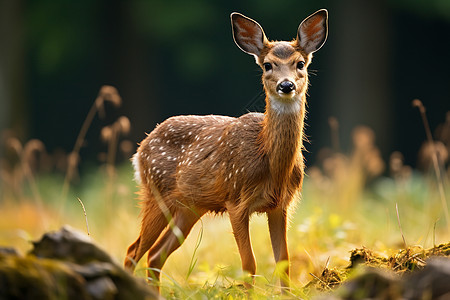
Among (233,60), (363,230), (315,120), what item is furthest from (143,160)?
(315,120)

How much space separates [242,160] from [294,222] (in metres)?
2.75

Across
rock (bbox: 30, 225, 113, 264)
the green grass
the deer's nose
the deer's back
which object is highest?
the deer's nose

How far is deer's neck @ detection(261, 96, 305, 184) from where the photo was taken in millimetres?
4473

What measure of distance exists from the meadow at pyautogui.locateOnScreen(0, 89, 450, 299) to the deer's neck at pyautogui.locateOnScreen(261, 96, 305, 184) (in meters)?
0.52

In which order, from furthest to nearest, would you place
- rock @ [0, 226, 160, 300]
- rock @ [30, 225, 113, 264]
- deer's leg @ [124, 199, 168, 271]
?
deer's leg @ [124, 199, 168, 271] → rock @ [30, 225, 113, 264] → rock @ [0, 226, 160, 300]

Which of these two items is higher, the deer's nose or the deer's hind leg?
the deer's nose

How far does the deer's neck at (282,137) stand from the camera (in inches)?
176

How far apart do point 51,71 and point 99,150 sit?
3035 millimetres

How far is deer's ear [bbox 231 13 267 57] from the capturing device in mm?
4781

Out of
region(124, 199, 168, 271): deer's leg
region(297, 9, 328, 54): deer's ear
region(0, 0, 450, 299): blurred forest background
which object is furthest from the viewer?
region(0, 0, 450, 299): blurred forest background

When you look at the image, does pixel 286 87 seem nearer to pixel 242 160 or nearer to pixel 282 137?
pixel 282 137

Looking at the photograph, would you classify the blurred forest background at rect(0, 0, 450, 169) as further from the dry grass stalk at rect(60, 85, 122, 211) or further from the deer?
the deer

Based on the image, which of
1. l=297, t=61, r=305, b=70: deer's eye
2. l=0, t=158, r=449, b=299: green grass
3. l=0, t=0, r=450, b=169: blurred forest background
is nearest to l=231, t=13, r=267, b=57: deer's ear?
l=297, t=61, r=305, b=70: deer's eye

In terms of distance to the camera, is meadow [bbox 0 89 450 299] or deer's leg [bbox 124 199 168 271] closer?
meadow [bbox 0 89 450 299]
